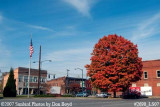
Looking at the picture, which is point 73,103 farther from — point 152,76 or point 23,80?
point 23,80

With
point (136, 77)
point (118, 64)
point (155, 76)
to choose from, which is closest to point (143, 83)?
point (155, 76)

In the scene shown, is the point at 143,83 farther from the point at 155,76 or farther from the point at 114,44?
the point at 114,44

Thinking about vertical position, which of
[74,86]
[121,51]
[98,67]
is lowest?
[74,86]

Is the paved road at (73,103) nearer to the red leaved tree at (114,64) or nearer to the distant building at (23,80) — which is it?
the red leaved tree at (114,64)

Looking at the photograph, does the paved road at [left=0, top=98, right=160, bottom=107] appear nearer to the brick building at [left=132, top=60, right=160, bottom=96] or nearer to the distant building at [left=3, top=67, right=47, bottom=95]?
the brick building at [left=132, top=60, right=160, bottom=96]

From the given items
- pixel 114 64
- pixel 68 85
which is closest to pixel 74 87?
pixel 68 85

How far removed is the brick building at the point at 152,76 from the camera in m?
54.6

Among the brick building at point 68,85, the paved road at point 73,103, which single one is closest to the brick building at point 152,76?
the paved road at point 73,103

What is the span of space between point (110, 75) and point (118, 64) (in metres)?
2.59

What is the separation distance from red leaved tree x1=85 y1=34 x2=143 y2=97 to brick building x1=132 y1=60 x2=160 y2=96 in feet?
65.3

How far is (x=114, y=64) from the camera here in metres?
35.6

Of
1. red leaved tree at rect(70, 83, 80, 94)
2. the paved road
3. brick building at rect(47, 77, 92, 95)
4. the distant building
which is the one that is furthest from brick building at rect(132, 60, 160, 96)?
the distant building

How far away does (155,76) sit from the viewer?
55469 mm

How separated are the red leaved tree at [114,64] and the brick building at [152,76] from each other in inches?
783
